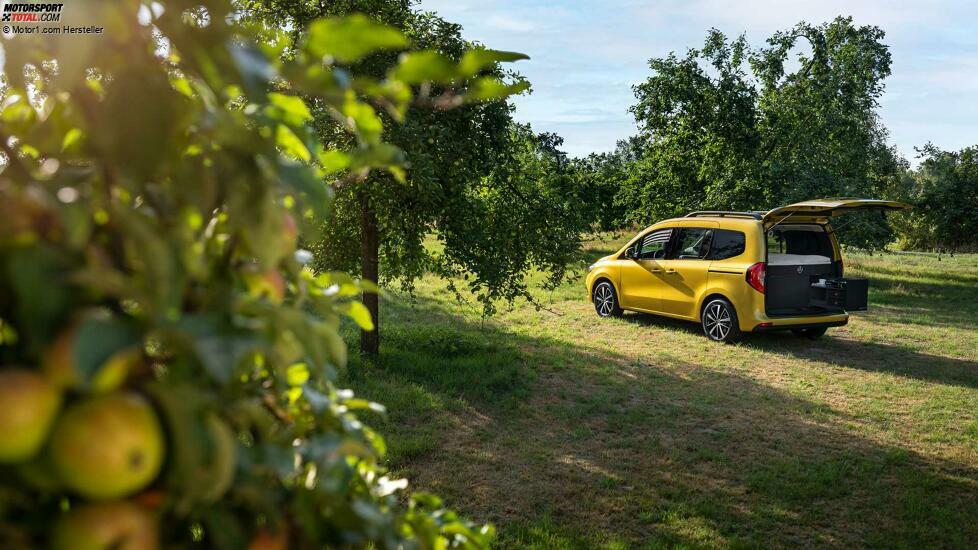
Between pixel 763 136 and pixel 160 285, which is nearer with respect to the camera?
pixel 160 285

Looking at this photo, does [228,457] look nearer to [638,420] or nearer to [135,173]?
[135,173]

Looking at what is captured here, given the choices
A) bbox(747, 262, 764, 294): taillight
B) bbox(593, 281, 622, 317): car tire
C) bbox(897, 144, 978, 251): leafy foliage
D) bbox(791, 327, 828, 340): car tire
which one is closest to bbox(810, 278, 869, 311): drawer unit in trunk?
bbox(791, 327, 828, 340): car tire

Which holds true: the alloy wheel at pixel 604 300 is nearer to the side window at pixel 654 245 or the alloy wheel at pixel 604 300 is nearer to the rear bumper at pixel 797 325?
the side window at pixel 654 245

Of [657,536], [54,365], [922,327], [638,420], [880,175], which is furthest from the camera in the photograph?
[880,175]

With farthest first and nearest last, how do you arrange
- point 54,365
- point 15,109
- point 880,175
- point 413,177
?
point 880,175
point 413,177
point 15,109
point 54,365

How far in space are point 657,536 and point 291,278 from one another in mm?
3875

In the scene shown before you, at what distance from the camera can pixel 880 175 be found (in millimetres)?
20969

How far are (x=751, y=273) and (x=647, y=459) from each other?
4378 millimetres

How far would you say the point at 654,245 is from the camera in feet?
35.4

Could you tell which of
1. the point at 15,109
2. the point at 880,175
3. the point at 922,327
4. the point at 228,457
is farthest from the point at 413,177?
the point at 880,175

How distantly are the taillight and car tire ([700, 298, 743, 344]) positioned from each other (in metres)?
0.47

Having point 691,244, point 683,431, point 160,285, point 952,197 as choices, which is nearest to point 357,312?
point 160,285

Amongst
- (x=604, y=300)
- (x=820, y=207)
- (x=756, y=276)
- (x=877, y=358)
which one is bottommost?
(x=877, y=358)

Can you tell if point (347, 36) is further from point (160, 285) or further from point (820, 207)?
point (820, 207)
